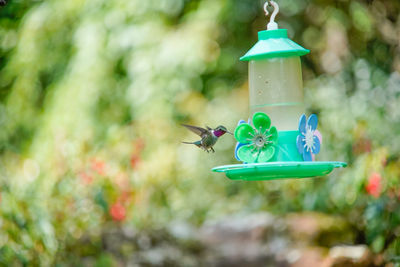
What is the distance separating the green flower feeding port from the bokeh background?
1.99 meters

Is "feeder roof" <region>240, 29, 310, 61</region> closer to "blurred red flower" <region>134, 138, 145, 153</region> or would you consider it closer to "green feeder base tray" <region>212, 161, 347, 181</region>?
"green feeder base tray" <region>212, 161, 347, 181</region>

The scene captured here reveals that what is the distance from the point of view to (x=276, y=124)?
2682mm

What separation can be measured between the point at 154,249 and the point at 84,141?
1.21 meters

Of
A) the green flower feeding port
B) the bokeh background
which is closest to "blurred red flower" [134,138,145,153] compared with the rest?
the bokeh background

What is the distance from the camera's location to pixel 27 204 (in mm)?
4961

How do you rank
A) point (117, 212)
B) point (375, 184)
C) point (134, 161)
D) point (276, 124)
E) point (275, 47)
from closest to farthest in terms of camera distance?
point (275, 47) < point (276, 124) < point (375, 184) < point (117, 212) < point (134, 161)

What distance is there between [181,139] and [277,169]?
3.71 meters

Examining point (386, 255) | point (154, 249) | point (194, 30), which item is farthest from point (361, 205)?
point (194, 30)

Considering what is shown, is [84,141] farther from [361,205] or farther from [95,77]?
[361,205]

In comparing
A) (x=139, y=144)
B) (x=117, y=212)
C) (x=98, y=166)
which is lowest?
(x=117, y=212)

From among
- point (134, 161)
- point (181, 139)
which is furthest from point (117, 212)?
point (181, 139)

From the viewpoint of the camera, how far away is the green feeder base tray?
214cm

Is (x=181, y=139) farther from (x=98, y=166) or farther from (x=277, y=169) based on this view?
(x=277, y=169)

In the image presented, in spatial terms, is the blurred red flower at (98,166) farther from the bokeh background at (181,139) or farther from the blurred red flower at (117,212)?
the blurred red flower at (117,212)
